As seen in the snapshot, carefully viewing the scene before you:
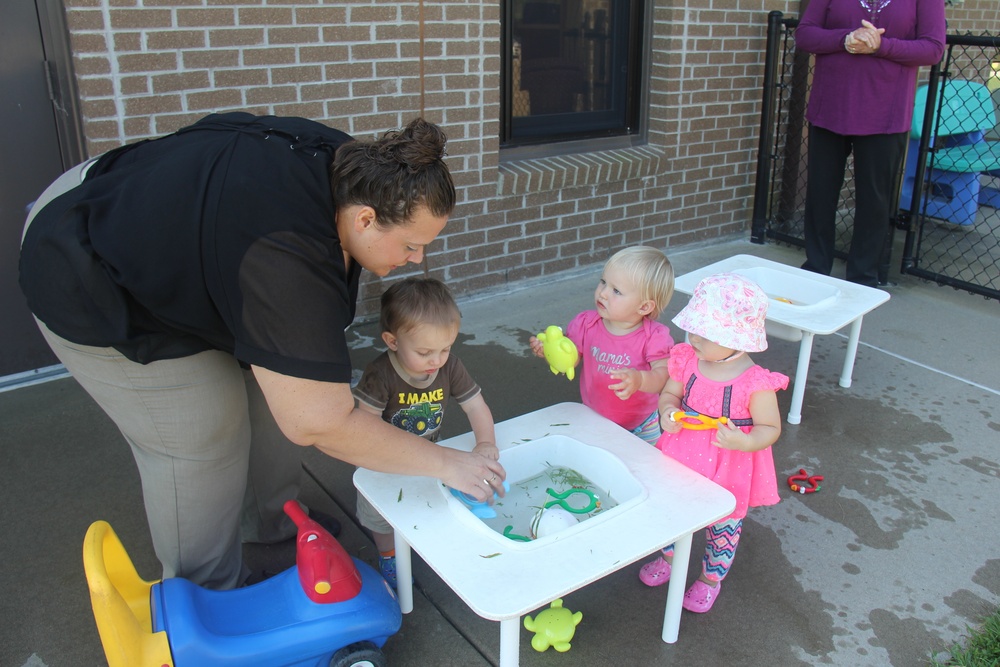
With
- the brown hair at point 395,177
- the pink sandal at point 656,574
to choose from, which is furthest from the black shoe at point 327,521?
the brown hair at point 395,177

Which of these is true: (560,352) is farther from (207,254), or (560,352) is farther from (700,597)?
(207,254)

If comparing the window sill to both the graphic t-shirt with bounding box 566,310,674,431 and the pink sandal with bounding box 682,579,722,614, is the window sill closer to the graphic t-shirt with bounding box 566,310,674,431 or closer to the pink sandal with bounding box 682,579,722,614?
the graphic t-shirt with bounding box 566,310,674,431

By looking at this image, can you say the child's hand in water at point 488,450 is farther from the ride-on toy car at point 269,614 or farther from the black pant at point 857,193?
the black pant at point 857,193

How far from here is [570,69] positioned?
4820mm

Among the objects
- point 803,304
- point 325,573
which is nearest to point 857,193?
point 803,304

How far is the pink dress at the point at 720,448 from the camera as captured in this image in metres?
2.32

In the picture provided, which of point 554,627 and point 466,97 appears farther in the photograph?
point 466,97

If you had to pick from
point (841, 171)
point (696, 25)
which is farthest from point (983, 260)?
point (696, 25)

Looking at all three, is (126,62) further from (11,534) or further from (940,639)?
(940,639)

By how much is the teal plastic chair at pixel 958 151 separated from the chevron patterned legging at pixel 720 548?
374cm

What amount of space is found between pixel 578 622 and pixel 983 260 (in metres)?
4.42

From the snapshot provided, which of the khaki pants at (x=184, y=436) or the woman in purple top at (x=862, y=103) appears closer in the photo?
the khaki pants at (x=184, y=436)

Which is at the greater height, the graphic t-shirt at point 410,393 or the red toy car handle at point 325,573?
the graphic t-shirt at point 410,393

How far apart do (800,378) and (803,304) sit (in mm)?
478
